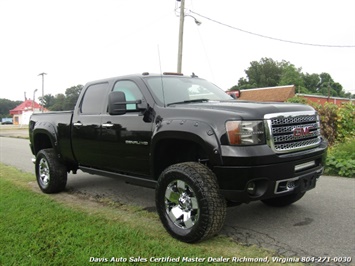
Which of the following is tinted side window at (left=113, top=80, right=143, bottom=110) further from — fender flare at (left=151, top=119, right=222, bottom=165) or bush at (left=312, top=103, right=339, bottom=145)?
bush at (left=312, top=103, right=339, bottom=145)

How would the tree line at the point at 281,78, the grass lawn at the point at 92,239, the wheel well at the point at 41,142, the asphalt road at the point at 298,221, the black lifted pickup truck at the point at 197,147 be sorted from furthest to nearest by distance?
the tree line at the point at 281,78 → the wheel well at the point at 41,142 → the asphalt road at the point at 298,221 → the black lifted pickup truck at the point at 197,147 → the grass lawn at the point at 92,239

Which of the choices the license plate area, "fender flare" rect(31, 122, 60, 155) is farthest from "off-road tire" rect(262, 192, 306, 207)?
"fender flare" rect(31, 122, 60, 155)

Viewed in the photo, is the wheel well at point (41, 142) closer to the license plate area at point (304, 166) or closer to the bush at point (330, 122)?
the license plate area at point (304, 166)

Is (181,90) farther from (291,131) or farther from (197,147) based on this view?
(291,131)

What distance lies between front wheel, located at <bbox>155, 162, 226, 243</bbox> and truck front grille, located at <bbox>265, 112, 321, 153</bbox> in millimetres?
730

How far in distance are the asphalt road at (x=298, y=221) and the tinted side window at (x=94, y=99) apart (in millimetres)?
1501

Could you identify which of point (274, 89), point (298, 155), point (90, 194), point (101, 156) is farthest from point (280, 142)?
point (274, 89)

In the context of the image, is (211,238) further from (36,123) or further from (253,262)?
(36,123)

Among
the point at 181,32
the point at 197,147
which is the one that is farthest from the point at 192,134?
the point at 181,32

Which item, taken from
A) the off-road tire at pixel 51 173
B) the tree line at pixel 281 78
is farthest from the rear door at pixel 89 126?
the tree line at pixel 281 78

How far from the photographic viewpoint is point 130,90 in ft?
15.4

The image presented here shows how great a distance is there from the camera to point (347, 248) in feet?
11.4

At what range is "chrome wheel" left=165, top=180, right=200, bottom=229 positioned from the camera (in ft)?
11.8

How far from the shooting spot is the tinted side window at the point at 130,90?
4.50 m
